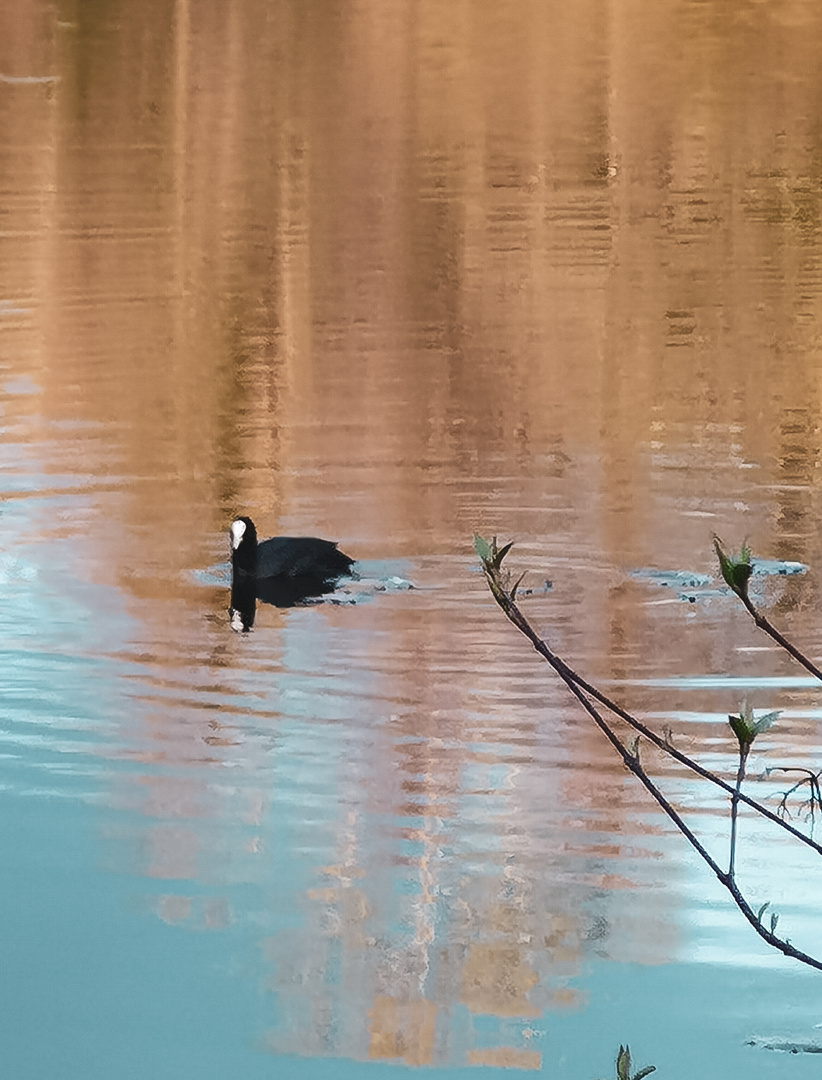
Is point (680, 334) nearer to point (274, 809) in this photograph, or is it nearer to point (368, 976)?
point (274, 809)

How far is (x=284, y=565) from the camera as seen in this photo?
31.3ft

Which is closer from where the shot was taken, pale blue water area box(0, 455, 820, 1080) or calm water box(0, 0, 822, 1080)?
pale blue water area box(0, 455, 820, 1080)

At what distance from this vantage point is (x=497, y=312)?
59.3ft

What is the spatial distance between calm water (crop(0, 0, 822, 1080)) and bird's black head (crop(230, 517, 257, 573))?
0.53 ft

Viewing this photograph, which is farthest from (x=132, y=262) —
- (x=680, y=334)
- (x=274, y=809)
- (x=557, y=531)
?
(x=274, y=809)

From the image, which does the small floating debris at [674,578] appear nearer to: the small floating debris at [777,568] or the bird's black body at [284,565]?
the small floating debris at [777,568]

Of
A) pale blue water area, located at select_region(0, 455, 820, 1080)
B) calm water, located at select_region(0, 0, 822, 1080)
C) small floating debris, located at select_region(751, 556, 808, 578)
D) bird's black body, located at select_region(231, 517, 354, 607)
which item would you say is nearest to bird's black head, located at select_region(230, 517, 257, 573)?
bird's black body, located at select_region(231, 517, 354, 607)

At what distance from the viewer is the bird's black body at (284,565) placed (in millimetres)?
9547

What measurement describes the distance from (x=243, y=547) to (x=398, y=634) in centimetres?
123

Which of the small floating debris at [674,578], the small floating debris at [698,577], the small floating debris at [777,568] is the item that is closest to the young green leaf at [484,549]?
the small floating debris at [698,577]

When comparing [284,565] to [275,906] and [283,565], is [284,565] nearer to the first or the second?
[283,565]

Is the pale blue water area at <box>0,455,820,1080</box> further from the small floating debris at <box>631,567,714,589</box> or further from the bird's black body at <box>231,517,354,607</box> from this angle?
the small floating debris at <box>631,567,714,589</box>

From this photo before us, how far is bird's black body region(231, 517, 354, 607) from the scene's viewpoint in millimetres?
9547

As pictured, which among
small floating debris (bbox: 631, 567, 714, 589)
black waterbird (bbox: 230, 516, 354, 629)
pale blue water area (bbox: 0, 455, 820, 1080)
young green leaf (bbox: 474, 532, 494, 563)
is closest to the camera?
young green leaf (bbox: 474, 532, 494, 563)
